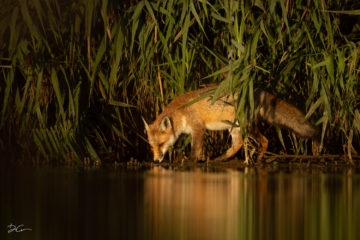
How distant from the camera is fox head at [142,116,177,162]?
7.02 metres

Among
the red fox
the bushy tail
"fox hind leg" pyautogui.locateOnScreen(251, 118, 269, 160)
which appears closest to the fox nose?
the red fox

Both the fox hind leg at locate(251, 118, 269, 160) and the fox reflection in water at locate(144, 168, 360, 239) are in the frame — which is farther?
the fox hind leg at locate(251, 118, 269, 160)

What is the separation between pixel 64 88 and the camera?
666 centimetres

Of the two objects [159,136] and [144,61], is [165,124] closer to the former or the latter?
[159,136]

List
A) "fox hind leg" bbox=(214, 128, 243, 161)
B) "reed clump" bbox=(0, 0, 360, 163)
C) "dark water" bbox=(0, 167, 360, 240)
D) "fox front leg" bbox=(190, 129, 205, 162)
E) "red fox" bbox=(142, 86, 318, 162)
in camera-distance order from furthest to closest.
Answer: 1. "fox hind leg" bbox=(214, 128, 243, 161)
2. "fox front leg" bbox=(190, 129, 205, 162)
3. "red fox" bbox=(142, 86, 318, 162)
4. "reed clump" bbox=(0, 0, 360, 163)
5. "dark water" bbox=(0, 167, 360, 240)

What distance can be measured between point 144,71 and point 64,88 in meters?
0.85

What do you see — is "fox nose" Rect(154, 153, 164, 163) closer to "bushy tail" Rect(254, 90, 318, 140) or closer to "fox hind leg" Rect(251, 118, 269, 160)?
"fox hind leg" Rect(251, 118, 269, 160)

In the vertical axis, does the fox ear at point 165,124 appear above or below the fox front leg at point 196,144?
above

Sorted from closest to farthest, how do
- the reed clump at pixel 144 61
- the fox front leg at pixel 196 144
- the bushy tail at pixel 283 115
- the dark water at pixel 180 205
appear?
the dark water at pixel 180 205 < the reed clump at pixel 144 61 < the bushy tail at pixel 283 115 < the fox front leg at pixel 196 144

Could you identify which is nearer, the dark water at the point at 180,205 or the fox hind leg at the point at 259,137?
the dark water at the point at 180,205

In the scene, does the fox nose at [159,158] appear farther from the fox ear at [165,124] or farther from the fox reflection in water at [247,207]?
the fox reflection in water at [247,207]

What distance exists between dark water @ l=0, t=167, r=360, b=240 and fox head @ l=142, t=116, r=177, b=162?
46.1 inches

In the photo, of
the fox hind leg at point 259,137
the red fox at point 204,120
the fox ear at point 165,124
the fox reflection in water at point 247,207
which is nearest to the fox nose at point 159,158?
the red fox at point 204,120

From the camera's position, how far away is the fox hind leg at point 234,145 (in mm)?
7059
